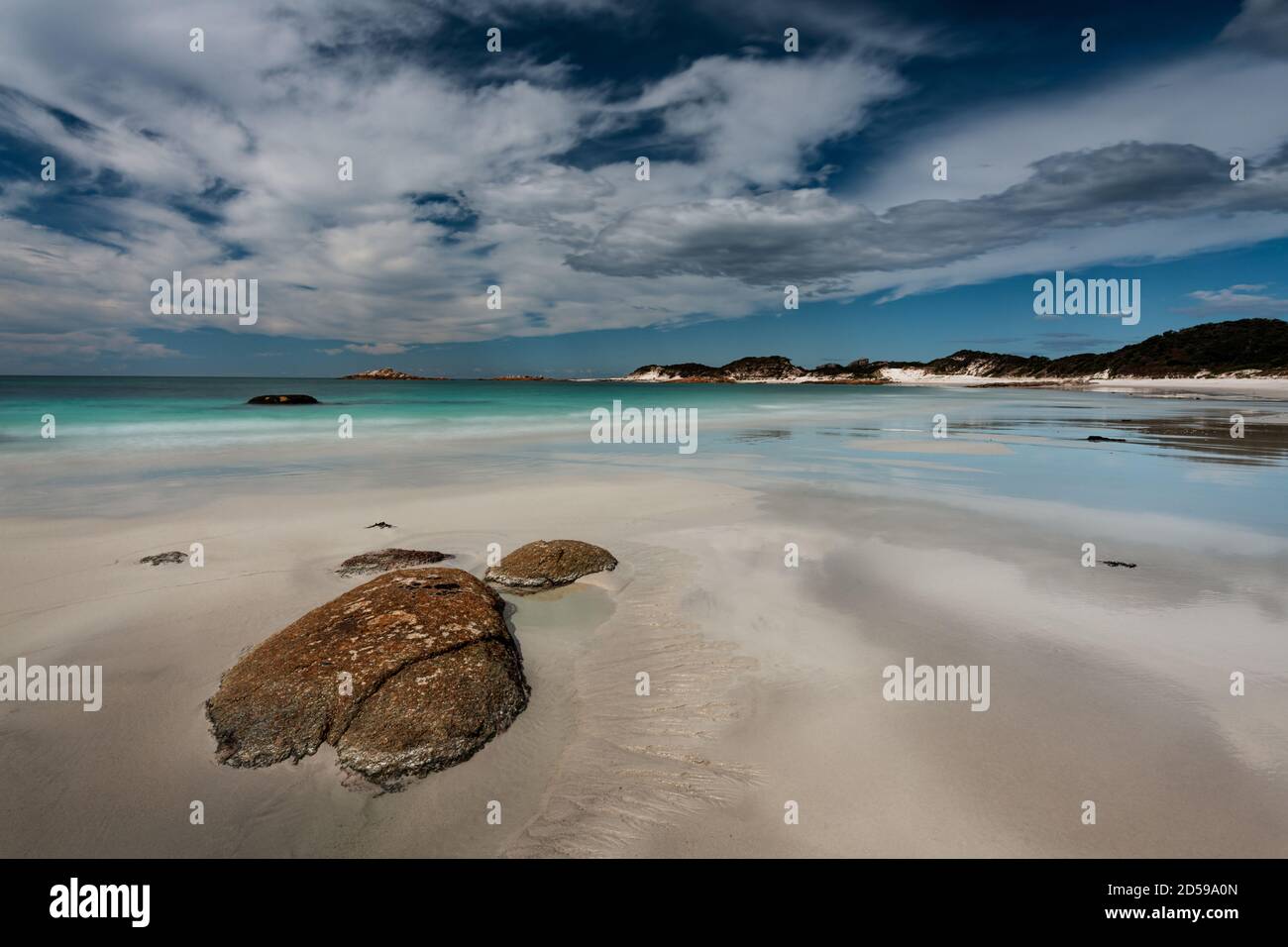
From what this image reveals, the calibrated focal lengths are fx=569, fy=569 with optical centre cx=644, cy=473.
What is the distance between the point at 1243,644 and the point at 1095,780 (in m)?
3.32

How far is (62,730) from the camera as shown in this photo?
427cm

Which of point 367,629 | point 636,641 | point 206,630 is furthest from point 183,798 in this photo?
point 636,641

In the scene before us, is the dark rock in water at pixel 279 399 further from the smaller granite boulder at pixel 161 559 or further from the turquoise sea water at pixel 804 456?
the smaller granite boulder at pixel 161 559

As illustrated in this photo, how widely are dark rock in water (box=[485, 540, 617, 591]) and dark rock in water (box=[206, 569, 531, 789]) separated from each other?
2.11m

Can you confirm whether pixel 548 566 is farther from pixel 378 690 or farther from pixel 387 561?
pixel 378 690

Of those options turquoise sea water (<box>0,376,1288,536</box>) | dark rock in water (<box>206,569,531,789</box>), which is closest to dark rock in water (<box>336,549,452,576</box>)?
dark rock in water (<box>206,569,531,789</box>)

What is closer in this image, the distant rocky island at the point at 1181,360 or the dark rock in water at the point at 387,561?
the dark rock in water at the point at 387,561

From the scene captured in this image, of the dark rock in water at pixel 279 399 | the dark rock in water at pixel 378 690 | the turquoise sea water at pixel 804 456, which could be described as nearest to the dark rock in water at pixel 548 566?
the dark rock in water at pixel 378 690

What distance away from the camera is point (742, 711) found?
456 centimetres

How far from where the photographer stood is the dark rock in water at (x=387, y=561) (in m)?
7.67

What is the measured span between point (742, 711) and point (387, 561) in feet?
18.3

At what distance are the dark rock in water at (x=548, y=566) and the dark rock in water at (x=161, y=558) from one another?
4525 mm
